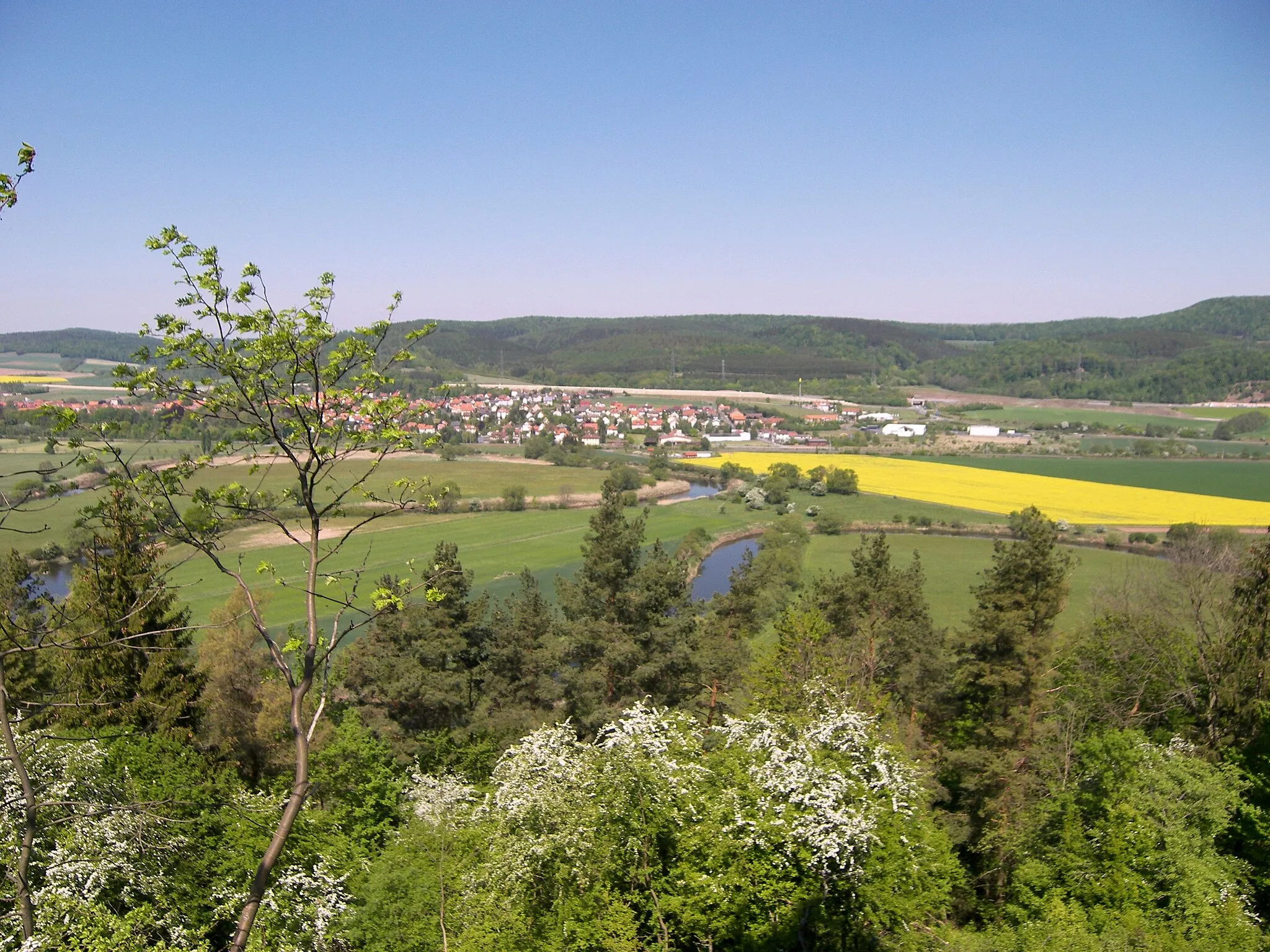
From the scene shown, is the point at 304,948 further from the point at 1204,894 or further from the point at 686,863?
the point at 1204,894

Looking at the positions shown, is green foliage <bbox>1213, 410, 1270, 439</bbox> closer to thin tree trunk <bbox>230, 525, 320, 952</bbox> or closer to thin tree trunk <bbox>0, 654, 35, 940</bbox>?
thin tree trunk <bbox>230, 525, 320, 952</bbox>

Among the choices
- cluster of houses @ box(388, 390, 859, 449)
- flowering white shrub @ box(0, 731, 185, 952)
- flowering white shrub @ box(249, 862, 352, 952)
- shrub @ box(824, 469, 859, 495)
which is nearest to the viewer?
flowering white shrub @ box(0, 731, 185, 952)

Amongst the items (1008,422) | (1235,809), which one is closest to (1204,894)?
(1235,809)

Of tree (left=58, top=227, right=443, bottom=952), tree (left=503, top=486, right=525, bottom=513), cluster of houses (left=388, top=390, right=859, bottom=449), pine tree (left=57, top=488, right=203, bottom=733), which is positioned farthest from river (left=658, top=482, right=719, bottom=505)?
tree (left=58, top=227, right=443, bottom=952)

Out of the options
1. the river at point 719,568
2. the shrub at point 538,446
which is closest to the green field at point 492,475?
the shrub at point 538,446

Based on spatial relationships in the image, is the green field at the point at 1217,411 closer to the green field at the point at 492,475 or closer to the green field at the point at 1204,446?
the green field at the point at 1204,446

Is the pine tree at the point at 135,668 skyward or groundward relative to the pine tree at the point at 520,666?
skyward
